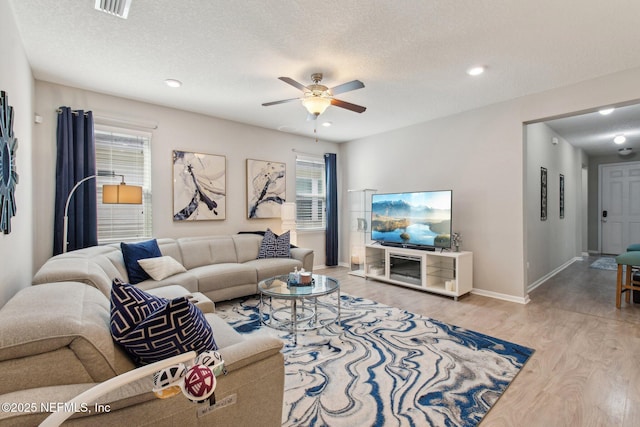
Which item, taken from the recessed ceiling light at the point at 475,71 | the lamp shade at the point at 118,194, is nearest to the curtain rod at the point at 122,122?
the lamp shade at the point at 118,194

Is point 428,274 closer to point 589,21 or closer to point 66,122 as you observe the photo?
point 589,21

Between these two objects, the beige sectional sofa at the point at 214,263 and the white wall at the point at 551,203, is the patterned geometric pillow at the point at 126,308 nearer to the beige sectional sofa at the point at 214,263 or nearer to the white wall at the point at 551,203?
the beige sectional sofa at the point at 214,263

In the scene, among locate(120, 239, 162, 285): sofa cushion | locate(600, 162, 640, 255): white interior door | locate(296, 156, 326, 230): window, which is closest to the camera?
locate(120, 239, 162, 285): sofa cushion

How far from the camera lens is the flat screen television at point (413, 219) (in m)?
4.06

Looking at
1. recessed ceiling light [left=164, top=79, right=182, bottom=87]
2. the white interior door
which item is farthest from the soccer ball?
the white interior door

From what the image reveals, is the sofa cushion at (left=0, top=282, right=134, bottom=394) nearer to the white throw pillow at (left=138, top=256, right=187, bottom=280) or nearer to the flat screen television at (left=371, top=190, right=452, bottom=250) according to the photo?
the white throw pillow at (left=138, top=256, right=187, bottom=280)

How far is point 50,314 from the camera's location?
1.07 meters

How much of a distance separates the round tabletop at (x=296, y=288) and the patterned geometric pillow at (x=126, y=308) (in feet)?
4.70

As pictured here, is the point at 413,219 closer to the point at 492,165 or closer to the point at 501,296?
the point at 492,165

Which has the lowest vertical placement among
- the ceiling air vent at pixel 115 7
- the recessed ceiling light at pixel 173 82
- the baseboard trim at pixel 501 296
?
the baseboard trim at pixel 501 296

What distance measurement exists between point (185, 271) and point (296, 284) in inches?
56.7

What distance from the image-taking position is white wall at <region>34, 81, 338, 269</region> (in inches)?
126

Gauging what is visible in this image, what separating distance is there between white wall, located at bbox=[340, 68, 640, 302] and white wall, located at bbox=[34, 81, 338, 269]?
225 cm

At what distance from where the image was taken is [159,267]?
127 inches
